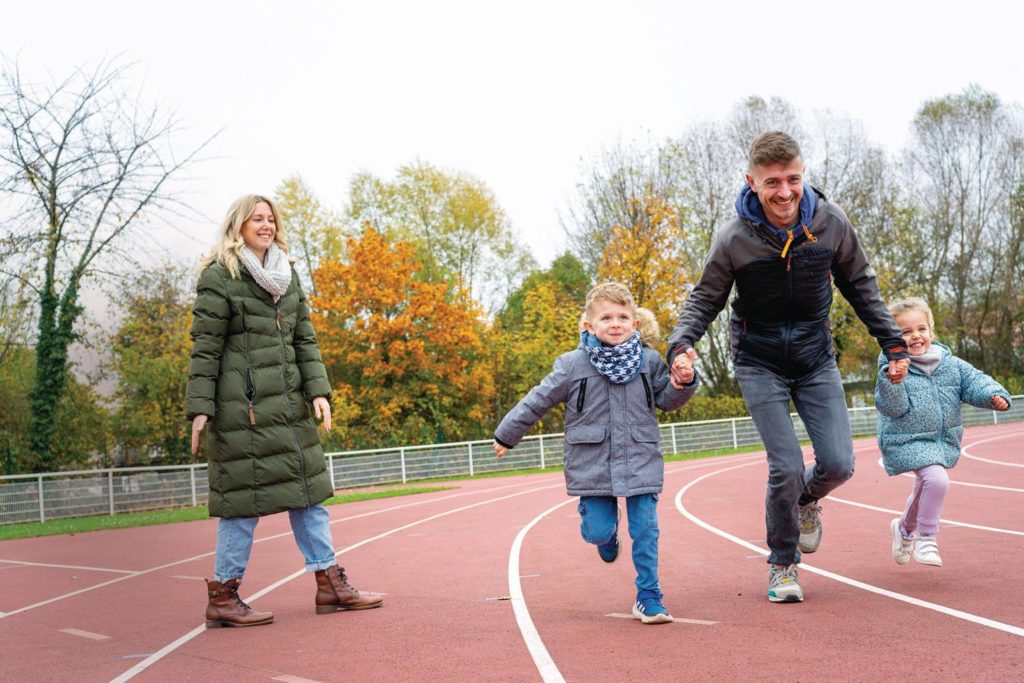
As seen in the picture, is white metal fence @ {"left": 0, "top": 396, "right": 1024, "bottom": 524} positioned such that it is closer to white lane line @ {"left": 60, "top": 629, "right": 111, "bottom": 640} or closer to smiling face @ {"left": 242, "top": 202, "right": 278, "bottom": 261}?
white lane line @ {"left": 60, "top": 629, "right": 111, "bottom": 640}

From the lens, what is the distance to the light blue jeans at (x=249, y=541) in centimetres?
561

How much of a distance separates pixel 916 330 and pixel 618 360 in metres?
2.13

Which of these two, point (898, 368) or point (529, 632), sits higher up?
point (898, 368)

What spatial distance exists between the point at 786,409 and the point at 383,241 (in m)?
28.3

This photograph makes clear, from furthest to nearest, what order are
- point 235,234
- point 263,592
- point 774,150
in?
point 263,592 < point 235,234 < point 774,150

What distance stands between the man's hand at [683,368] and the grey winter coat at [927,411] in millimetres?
1544

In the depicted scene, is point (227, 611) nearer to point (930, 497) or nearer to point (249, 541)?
point (249, 541)

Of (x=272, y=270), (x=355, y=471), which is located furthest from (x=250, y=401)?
(x=355, y=471)

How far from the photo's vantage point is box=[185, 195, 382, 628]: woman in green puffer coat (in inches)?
218

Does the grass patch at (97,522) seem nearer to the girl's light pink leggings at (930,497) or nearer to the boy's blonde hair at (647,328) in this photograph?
Result: the boy's blonde hair at (647,328)

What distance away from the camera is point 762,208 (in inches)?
200

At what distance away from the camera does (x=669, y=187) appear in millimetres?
39656

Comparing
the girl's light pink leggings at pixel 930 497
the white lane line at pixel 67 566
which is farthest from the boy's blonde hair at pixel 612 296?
the white lane line at pixel 67 566

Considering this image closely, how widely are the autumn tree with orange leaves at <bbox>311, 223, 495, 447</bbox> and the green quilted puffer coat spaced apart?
25012 millimetres
